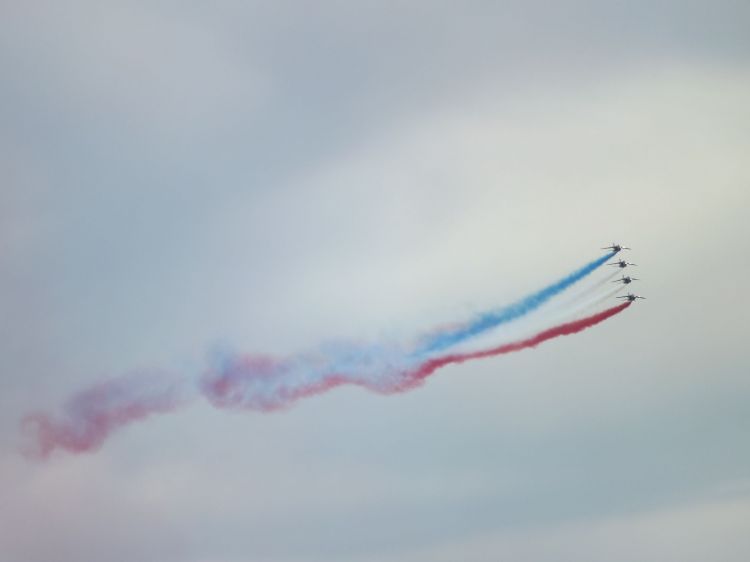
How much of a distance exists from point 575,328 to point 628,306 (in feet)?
26.1

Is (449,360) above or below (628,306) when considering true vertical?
below

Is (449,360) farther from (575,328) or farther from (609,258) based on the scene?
(609,258)

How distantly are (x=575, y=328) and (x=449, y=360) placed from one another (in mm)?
11247

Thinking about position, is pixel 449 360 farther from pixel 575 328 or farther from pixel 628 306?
pixel 628 306

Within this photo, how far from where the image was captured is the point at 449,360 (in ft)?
251

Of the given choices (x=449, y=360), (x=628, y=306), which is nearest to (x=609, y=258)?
(x=628, y=306)

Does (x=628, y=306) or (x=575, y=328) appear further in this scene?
(x=628, y=306)

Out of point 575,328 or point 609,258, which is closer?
point 575,328

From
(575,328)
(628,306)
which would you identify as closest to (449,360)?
(575,328)

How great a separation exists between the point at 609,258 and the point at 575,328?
30.0 feet

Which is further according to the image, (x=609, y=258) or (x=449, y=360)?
(x=609, y=258)

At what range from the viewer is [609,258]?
283 feet

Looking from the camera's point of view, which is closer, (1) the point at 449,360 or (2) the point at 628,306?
(1) the point at 449,360

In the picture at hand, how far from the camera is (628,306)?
85.9 metres
